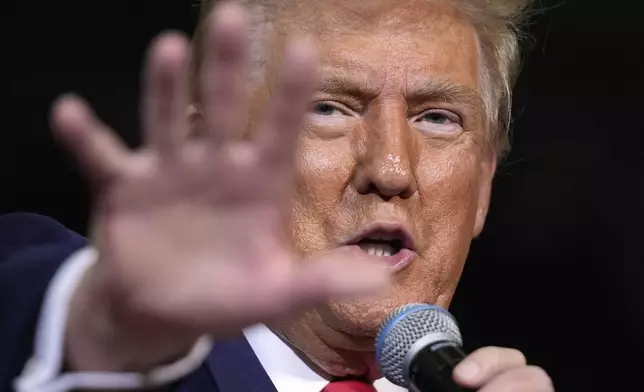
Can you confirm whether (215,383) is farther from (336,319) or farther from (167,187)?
(167,187)

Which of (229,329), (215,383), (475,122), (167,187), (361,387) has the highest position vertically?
(167,187)

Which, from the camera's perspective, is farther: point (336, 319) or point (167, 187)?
point (336, 319)

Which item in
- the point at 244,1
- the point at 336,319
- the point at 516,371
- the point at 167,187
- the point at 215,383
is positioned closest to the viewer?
the point at 167,187

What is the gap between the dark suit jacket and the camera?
84 centimetres

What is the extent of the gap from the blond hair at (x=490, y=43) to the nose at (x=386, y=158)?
0.20 metres

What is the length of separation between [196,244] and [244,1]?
728 millimetres

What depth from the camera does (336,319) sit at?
4.04ft

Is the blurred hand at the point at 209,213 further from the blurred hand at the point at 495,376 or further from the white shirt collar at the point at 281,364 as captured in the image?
the white shirt collar at the point at 281,364

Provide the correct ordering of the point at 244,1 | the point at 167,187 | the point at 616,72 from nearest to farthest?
the point at 167,187 → the point at 244,1 → the point at 616,72

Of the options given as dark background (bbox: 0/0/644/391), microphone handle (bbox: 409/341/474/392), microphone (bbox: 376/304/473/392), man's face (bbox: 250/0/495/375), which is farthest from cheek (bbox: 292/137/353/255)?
dark background (bbox: 0/0/644/391)

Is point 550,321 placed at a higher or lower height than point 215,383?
lower

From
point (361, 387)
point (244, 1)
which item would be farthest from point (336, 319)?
point (244, 1)

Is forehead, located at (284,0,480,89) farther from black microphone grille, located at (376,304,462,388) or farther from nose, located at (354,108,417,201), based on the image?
black microphone grille, located at (376,304,462,388)

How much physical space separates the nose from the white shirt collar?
240mm
